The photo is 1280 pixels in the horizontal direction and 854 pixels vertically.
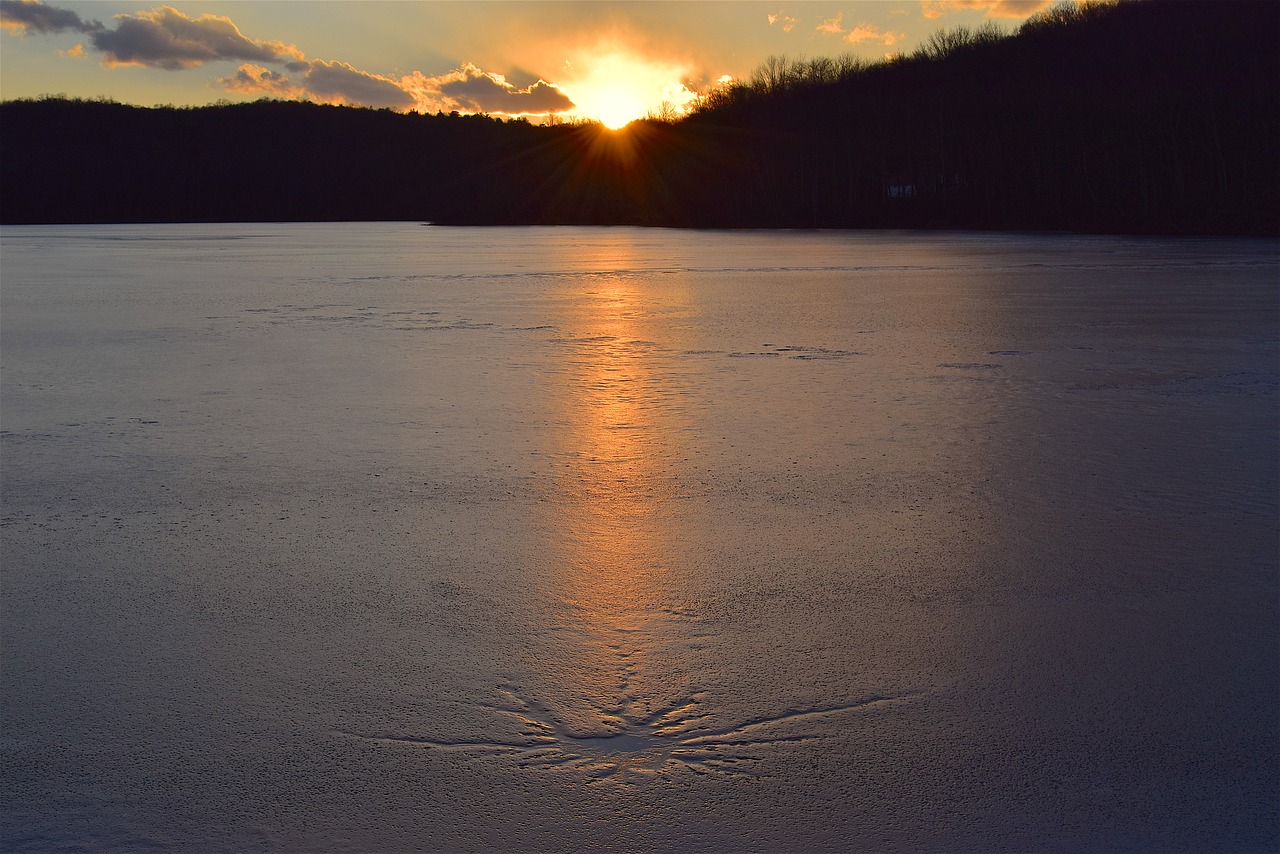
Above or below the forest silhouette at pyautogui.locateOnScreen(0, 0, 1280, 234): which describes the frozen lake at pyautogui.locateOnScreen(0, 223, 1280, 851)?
below

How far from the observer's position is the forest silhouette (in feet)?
157

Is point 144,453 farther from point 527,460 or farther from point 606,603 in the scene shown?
point 606,603

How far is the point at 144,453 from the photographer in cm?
593

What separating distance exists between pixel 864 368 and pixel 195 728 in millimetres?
6583

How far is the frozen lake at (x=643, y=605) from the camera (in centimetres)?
255

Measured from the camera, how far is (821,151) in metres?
73.3

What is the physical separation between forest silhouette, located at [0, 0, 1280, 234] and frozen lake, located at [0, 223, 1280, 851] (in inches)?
1359

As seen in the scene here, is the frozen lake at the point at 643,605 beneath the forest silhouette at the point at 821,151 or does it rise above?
beneath

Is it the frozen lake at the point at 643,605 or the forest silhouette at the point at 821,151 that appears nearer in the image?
the frozen lake at the point at 643,605

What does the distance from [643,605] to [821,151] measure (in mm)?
73424

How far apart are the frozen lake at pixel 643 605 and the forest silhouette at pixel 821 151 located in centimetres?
3452

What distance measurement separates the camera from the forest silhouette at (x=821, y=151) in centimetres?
4775

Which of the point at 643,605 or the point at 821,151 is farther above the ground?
the point at 821,151

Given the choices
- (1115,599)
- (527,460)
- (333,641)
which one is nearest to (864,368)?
(527,460)
